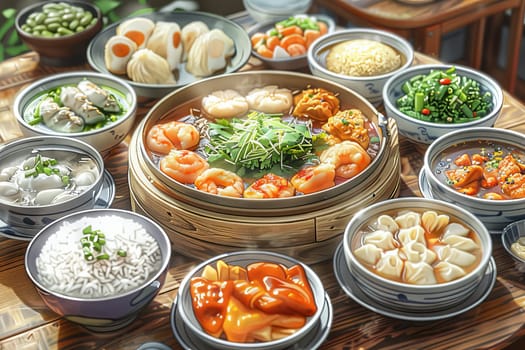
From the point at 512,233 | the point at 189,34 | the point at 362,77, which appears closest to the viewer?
the point at 512,233

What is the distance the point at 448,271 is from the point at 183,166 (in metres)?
1.02

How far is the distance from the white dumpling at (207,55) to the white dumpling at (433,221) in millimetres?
1473

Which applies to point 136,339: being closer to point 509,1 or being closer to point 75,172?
point 75,172

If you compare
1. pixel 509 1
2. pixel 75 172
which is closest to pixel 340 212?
pixel 75 172

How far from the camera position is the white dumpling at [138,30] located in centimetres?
337

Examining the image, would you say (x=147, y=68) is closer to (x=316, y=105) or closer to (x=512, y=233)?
(x=316, y=105)

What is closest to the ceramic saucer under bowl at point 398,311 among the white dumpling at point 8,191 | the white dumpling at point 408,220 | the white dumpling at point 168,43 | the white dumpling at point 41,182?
the white dumpling at point 408,220

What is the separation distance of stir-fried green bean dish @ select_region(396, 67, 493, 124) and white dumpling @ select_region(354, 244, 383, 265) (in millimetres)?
896

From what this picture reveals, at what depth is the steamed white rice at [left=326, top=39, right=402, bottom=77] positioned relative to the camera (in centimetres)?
316

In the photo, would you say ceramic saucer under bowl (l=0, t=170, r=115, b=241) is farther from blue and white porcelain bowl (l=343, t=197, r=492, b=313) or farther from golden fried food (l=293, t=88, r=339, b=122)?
blue and white porcelain bowl (l=343, t=197, r=492, b=313)

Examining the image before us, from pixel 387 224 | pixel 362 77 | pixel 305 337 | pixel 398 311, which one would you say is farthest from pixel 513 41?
pixel 305 337

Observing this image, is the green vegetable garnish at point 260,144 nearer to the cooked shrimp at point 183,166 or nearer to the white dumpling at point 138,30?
the cooked shrimp at point 183,166

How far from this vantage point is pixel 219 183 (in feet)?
8.09

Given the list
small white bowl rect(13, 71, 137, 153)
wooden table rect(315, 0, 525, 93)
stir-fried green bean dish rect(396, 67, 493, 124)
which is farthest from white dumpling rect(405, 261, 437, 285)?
wooden table rect(315, 0, 525, 93)
